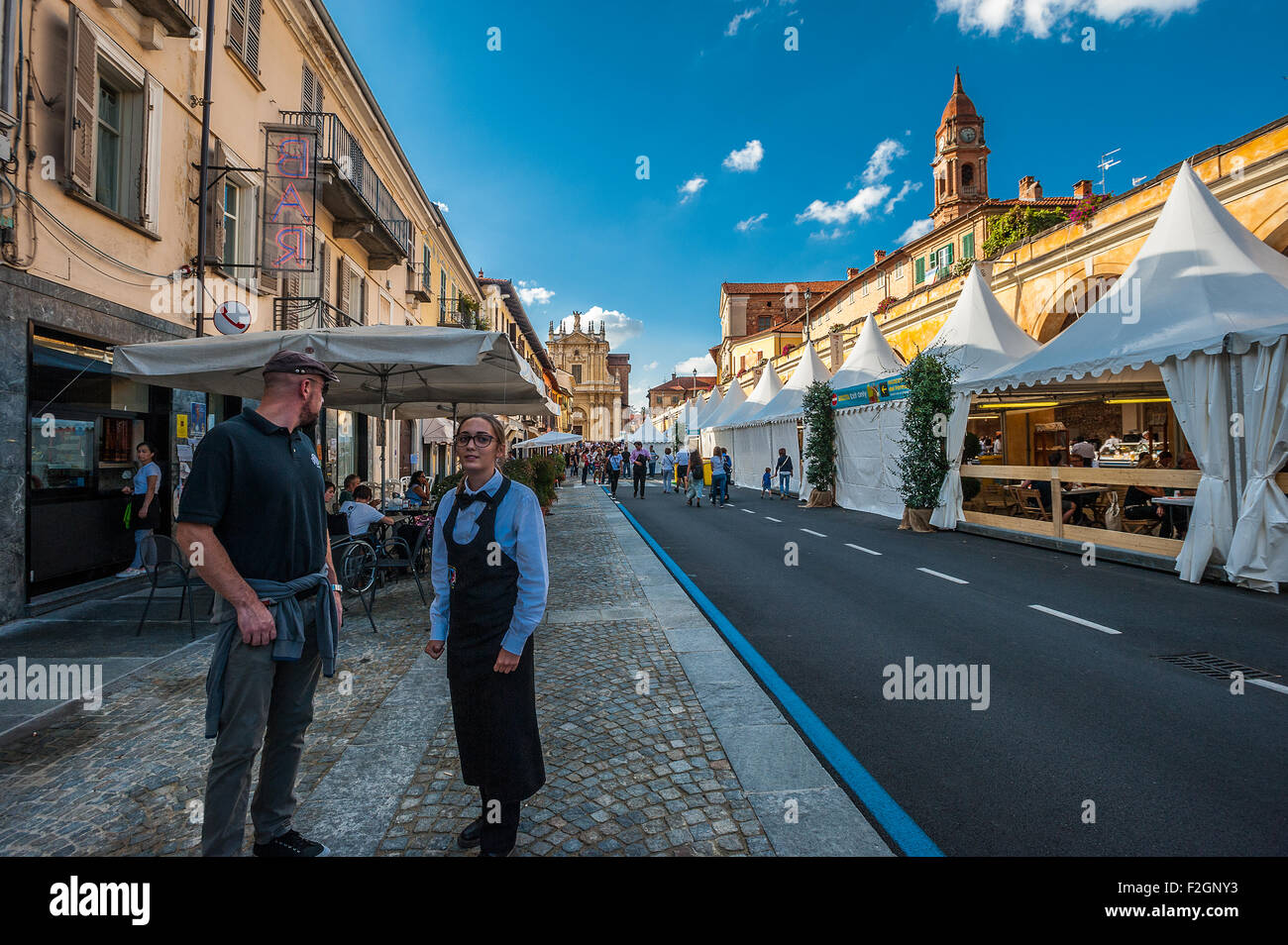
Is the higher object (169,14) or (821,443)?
(169,14)

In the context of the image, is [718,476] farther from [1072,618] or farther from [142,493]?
[142,493]

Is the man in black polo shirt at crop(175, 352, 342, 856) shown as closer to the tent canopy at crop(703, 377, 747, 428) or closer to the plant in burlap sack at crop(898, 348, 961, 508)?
the plant in burlap sack at crop(898, 348, 961, 508)

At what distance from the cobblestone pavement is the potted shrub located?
954 centimetres

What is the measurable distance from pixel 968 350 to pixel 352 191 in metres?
13.3

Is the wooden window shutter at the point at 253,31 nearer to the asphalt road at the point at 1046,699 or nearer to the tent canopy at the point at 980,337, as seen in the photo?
the asphalt road at the point at 1046,699

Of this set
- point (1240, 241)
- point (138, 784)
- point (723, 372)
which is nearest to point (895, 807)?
point (138, 784)

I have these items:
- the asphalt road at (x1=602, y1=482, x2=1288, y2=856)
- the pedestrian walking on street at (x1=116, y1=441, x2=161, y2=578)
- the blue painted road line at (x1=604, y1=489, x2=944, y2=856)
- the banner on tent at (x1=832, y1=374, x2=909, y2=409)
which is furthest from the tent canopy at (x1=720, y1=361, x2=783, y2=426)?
the blue painted road line at (x1=604, y1=489, x2=944, y2=856)

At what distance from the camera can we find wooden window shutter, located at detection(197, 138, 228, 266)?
959 cm

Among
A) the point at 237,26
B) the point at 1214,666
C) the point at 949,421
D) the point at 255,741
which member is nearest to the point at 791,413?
the point at 949,421

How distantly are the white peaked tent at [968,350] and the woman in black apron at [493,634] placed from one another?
1192 cm

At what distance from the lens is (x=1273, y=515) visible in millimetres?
6984

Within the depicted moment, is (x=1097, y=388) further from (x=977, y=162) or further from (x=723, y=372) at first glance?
(x=723, y=372)

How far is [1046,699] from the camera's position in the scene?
4.07m

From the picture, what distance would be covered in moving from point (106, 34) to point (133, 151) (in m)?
1.26
